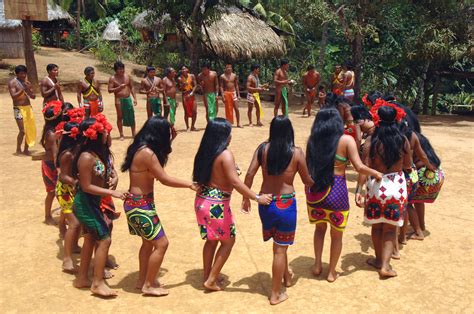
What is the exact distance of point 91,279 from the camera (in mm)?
4219

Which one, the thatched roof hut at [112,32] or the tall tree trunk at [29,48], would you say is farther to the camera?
the thatched roof hut at [112,32]

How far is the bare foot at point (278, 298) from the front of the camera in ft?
12.5

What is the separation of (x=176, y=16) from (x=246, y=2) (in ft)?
32.5

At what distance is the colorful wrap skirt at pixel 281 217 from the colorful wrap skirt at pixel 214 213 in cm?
30

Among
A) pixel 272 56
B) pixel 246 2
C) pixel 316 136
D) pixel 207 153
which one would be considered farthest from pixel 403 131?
pixel 246 2

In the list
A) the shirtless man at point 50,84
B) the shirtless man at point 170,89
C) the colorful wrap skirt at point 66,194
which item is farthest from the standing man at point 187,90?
the colorful wrap skirt at point 66,194

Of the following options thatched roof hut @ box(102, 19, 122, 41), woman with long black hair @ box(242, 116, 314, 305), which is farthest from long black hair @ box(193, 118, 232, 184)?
thatched roof hut @ box(102, 19, 122, 41)

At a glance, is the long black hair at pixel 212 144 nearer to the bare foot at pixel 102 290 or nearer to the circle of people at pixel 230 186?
the circle of people at pixel 230 186

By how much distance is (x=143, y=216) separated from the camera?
372 centimetres

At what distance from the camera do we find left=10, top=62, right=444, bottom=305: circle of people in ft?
12.1

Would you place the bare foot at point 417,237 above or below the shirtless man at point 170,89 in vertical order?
below

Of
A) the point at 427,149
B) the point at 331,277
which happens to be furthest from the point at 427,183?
the point at 331,277

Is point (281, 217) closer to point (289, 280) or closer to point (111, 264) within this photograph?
point (289, 280)

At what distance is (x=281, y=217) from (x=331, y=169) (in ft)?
2.15
